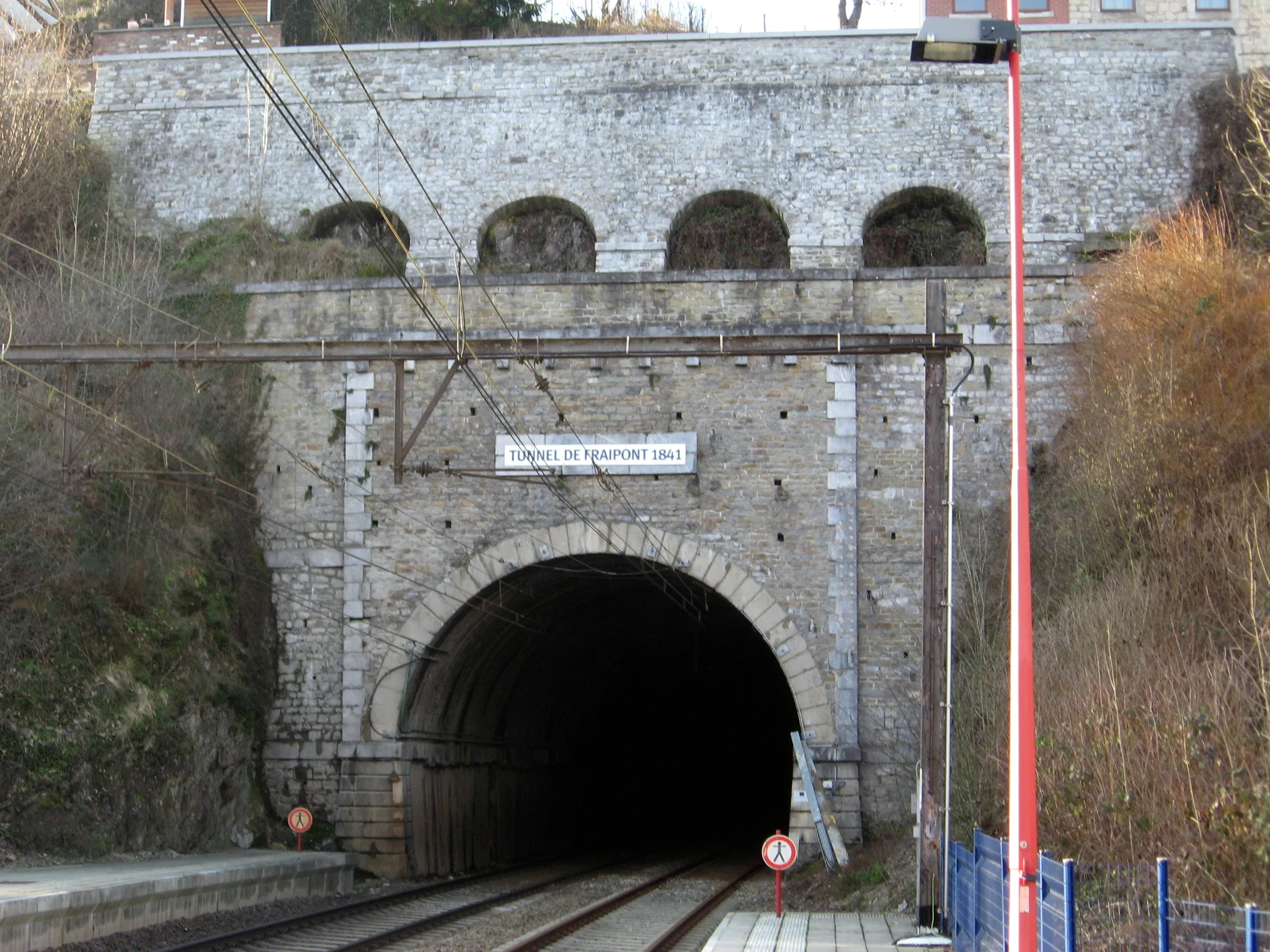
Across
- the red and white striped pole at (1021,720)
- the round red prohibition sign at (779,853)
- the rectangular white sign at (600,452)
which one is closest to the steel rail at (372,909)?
the round red prohibition sign at (779,853)

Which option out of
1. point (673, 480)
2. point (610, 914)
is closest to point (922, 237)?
point (673, 480)

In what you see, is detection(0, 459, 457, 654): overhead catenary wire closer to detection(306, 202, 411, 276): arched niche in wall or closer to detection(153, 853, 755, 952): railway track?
detection(153, 853, 755, 952): railway track

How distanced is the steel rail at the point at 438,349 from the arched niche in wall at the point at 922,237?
33.8 feet

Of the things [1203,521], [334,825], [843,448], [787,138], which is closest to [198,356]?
[334,825]

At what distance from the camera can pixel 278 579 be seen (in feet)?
65.5

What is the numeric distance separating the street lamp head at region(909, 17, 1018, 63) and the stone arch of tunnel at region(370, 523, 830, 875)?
1092 cm

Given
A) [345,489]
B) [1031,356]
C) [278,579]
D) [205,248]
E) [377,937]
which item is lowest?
[377,937]

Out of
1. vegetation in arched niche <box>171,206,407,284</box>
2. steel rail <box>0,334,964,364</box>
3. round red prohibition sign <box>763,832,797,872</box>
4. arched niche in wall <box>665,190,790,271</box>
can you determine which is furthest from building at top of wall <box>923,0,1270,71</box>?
round red prohibition sign <box>763,832,797,872</box>

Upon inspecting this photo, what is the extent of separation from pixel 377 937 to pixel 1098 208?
17203mm

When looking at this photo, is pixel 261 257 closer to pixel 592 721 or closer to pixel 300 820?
pixel 300 820

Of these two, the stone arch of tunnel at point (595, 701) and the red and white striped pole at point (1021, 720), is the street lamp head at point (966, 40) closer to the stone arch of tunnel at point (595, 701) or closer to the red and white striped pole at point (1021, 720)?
the red and white striped pole at point (1021, 720)

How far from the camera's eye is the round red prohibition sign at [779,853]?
15.0 m

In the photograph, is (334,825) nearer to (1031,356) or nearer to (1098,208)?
(1031,356)

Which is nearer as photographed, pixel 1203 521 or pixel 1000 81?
pixel 1203 521
